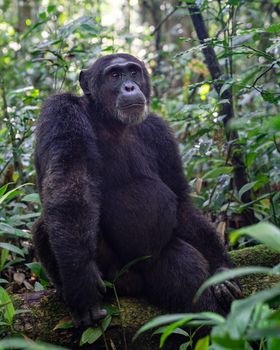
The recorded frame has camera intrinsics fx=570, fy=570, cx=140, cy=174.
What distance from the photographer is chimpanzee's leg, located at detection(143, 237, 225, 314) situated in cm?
482

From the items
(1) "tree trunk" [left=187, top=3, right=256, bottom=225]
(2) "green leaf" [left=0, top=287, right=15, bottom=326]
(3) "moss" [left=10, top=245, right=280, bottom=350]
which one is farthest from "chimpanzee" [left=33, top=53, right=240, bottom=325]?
(1) "tree trunk" [left=187, top=3, right=256, bottom=225]

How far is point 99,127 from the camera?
213 inches

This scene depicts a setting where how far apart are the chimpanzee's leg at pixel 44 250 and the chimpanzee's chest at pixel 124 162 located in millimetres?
647

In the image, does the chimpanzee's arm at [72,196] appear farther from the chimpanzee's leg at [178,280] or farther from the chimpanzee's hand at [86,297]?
the chimpanzee's leg at [178,280]

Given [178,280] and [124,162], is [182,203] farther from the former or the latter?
[178,280]

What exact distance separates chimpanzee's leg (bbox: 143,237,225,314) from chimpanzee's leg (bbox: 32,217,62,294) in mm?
794

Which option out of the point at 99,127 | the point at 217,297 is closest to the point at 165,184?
the point at 99,127

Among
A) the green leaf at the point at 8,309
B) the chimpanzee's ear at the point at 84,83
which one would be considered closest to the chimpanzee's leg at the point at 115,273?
the green leaf at the point at 8,309

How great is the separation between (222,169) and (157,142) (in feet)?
2.98

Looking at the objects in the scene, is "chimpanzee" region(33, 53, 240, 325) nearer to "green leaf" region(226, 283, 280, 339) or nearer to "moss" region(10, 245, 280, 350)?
"moss" region(10, 245, 280, 350)

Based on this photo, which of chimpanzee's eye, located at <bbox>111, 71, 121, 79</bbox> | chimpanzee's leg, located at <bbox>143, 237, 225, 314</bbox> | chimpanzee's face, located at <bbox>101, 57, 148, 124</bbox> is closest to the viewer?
chimpanzee's leg, located at <bbox>143, 237, 225, 314</bbox>

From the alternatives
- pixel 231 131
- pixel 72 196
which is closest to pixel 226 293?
pixel 72 196

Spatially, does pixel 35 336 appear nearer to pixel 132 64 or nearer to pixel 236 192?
pixel 132 64

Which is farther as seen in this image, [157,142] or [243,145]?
[243,145]
